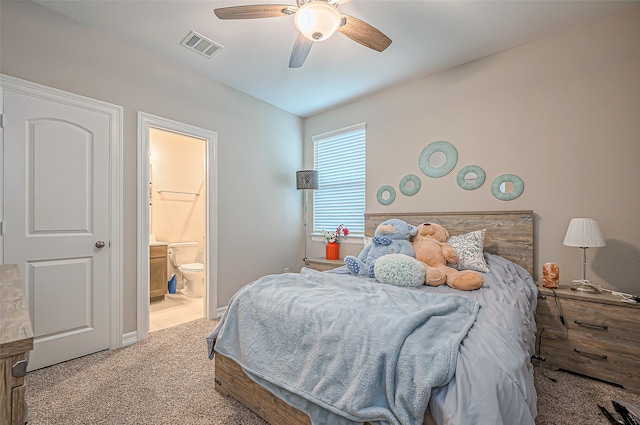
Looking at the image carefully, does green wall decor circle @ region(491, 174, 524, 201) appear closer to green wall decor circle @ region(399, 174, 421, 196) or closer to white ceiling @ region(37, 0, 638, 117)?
green wall decor circle @ region(399, 174, 421, 196)

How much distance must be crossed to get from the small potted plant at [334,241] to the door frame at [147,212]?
57.3 inches

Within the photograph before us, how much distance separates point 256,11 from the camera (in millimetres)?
1795

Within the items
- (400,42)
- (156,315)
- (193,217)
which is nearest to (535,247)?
(400,42)

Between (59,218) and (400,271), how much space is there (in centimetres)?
269

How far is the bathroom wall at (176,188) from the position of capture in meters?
4.65

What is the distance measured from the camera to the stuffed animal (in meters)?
2.52

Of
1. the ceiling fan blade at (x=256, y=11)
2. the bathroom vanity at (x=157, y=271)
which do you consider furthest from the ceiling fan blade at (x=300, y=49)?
the bathroom vanity at (x=157, y=271)

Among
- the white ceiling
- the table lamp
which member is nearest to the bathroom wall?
the white ceiling

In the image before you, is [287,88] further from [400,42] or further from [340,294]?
[340,294]

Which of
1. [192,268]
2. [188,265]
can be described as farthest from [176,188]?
[192,268]

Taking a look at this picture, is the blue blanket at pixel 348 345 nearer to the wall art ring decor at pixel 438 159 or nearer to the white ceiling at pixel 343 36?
the wall art ring decor at pixel 438 159

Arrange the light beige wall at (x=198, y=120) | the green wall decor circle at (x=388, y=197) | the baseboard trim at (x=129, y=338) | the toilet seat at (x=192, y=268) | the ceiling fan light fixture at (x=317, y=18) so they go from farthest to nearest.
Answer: the toilet seat at (x=192, y=268), the green wall decor circle at (x=388, y=197), the baseboard trim at (x=129, y=338), the light beige wall at (x=198, y=120), the ceiling fan light fixture at (x=317, y=18)

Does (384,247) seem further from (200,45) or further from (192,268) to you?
(192,268)

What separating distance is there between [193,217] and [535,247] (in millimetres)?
4629
